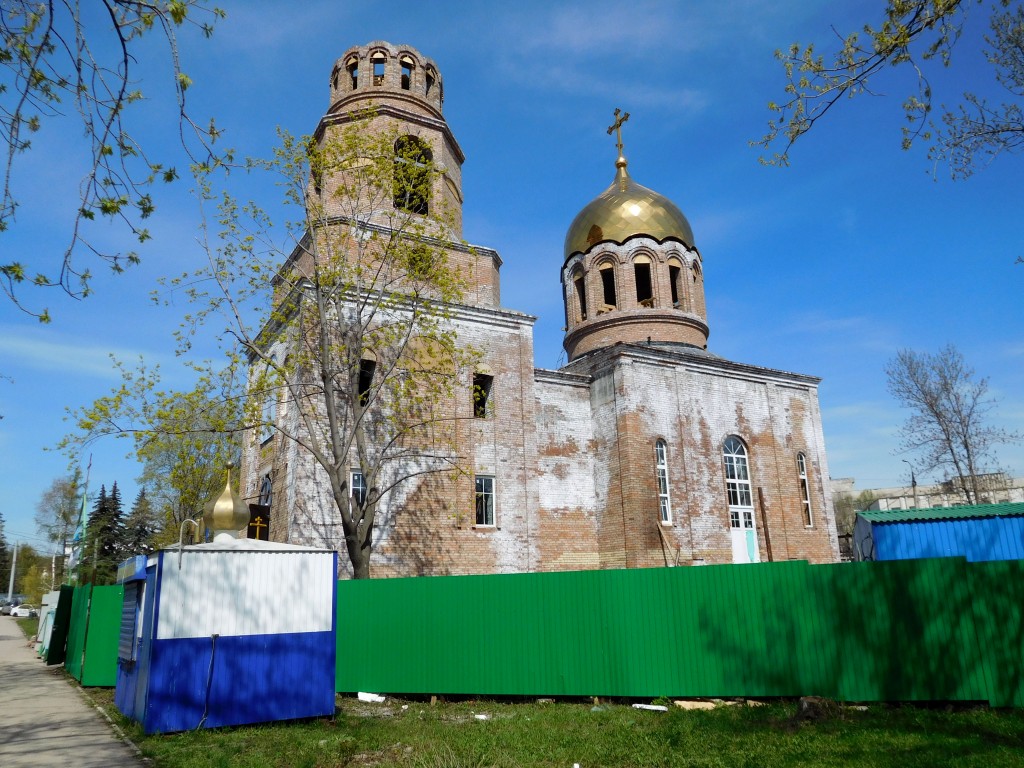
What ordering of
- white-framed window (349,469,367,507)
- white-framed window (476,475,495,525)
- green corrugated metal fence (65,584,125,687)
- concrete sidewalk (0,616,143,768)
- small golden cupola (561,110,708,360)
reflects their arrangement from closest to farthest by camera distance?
concrete sidewalk (0,616,143,768) < green corrugated metal fence (65,584,125,687) < white-framed window (349,469,367,507) < white-framed window (476,475,495,525) < small golden cupola (561,110,708,360)

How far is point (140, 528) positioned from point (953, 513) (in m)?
44.7

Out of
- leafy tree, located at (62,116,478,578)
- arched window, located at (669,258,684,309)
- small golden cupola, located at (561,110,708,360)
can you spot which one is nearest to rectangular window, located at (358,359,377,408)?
leafy tree, located at (62,116,478,578)

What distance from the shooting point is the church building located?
17.5m

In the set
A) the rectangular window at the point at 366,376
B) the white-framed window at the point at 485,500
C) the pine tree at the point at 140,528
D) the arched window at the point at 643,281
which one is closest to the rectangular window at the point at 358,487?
the rectangular window at the point at 366,376

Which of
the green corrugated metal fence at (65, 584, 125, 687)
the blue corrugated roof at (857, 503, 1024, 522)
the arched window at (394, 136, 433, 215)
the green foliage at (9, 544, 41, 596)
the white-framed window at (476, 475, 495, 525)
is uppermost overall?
the arched window at (394, 136, 433, 215)

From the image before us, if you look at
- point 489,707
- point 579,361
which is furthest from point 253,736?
point 579,361

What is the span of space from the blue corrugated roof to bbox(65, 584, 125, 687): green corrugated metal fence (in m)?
15.9

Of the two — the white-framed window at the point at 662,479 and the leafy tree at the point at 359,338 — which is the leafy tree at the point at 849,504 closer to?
the white-framed window at the point at 662,479

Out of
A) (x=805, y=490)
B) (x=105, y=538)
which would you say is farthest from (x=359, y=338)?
(x=105, y=538)

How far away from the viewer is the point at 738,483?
22.4m

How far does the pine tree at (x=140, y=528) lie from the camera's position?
43250mm

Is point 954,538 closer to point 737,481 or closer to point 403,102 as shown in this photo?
point 737,481

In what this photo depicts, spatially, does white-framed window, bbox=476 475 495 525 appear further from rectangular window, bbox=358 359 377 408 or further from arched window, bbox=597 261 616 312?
arched window, bbox=597 261 616 312

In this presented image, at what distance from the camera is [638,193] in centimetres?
2664
